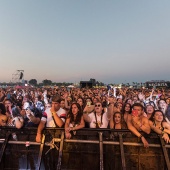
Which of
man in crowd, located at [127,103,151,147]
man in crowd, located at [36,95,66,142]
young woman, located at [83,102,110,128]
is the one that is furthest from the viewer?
young woman, located at [83,102,110,128]

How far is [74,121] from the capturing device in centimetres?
439

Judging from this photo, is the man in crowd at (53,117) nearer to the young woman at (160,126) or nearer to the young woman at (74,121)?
the young woman at (74,121)

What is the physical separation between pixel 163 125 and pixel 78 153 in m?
2.04

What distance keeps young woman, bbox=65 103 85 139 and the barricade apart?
0.41 feet

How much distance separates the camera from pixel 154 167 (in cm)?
396

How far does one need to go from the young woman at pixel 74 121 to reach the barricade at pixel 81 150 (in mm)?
124

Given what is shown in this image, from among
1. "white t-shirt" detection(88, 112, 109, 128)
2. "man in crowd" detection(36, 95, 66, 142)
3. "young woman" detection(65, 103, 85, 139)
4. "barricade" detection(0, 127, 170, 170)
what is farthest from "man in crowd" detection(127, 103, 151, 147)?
"man in crowd" detection(36, 95, 66, 142)

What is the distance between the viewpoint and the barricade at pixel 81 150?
396 cm

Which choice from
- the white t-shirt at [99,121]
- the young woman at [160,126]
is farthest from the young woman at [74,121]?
the young woman at [160,126]

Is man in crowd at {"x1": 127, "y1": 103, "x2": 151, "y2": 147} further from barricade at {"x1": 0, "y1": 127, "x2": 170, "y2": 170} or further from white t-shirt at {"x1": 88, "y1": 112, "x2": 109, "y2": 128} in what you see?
white t-shirt at {"x1": 88, "y1": 112, "x2": 109, "y2": 128}

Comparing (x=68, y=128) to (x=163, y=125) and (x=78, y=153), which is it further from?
(x=163, y=125)

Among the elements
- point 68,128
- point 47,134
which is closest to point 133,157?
point 68,128

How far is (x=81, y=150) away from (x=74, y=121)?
0.63 m

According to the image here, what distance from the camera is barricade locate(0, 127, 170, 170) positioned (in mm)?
3963
